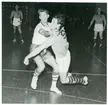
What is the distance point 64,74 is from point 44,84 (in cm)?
72

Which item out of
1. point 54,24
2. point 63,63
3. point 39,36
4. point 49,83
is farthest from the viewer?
point 49,83

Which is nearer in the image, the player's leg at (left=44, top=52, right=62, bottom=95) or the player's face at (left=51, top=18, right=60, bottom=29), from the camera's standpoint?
the player's face at (left=51, top=18, right=60, bottom=29)

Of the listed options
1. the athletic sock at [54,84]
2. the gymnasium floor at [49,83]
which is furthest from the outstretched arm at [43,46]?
the gymnasium floor at [49,83]

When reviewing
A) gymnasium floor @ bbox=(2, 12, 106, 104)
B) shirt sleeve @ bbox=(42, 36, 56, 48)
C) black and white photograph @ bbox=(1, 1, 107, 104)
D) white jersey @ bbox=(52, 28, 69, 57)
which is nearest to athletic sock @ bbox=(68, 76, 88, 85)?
black and white photograph @ bbox=(1, 1, 107, 104)

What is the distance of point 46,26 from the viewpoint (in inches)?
185

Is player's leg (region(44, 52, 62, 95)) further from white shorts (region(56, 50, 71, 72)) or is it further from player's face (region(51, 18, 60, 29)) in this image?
player's face (region(51, 18, 60, 29))

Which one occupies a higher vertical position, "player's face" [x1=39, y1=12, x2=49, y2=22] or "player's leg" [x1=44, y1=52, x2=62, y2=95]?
"player's face" [x1=39, y1=12, x2=49, y2=22]

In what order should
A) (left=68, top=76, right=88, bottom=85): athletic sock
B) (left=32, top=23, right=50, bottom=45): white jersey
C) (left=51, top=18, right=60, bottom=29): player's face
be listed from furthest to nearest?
1. (left=68, top=76, right=88, bottom=85): athletic sock
2. (left=32, top=23, right=50, bottom=45): white jersey
3. (left=51, top=18, right=60, bottom=29): player's face

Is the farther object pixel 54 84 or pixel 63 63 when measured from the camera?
pixel 54 84

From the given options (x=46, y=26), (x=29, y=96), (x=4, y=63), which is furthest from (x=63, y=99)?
(x=4, y=63)

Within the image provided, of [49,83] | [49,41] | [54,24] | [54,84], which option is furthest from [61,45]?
[49,83]

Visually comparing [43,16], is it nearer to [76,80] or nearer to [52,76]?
[52,76]

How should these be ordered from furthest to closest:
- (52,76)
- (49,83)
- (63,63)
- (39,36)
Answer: (49,83) < (52,76) < (63,63) < (39,36)

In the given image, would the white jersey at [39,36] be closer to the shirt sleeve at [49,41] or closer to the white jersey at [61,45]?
the shirt sleeve at [49,41]
